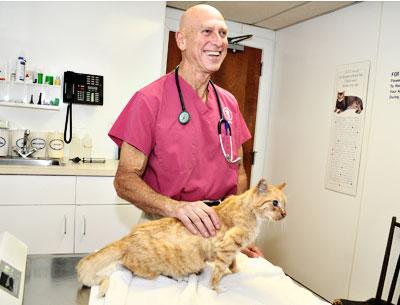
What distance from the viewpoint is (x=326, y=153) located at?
3096mm

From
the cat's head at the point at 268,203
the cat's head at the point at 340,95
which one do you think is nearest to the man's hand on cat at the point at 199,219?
the cat's head at the point at 268,203

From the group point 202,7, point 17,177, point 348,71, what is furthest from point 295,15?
point 17,177

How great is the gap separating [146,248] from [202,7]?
0.93 metres

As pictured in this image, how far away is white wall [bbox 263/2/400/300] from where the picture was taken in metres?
2.56

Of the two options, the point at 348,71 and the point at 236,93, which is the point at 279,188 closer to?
the point at 348,71

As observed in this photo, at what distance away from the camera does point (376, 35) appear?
8.79 ft

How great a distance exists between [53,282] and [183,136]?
631mm

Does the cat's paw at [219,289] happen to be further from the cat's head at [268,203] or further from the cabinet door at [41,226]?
the cabinet door at [41,226]

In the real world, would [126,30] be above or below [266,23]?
below

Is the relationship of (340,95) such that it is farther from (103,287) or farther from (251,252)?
(103,287)

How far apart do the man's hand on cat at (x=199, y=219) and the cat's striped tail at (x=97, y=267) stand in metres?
0.21

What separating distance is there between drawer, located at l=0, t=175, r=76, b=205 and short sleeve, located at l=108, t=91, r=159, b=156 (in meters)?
1.31

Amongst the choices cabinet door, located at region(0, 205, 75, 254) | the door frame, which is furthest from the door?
cabinet door, located at region(0, 205, 75, 254)

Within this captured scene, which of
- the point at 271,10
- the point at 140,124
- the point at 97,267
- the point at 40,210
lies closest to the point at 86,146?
the point at 40,210
